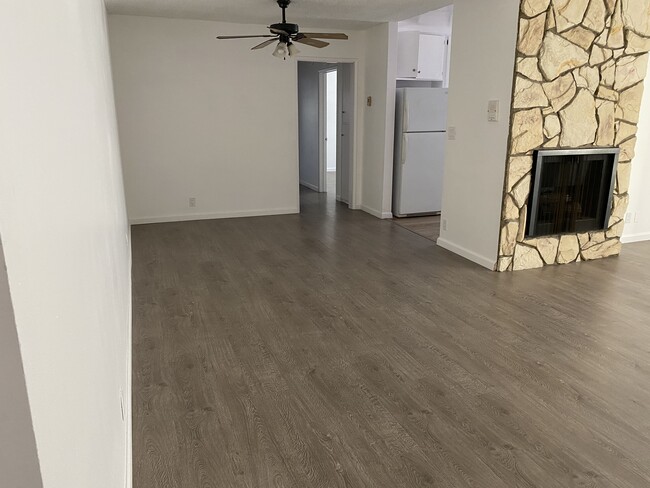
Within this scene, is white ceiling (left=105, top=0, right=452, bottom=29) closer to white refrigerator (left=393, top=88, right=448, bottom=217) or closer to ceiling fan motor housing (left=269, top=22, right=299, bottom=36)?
ceiling fan motor housing (left=269, top=22, right=299, bottom=36)

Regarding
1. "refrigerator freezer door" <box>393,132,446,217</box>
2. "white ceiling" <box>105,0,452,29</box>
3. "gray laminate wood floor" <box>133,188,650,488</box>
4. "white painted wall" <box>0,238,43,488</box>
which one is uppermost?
"white ceiling" <box>105,0,452,29</box>

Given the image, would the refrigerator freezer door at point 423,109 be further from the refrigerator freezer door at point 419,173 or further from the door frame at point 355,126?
the door frame at point 355,126

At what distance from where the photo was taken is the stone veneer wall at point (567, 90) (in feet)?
13.1

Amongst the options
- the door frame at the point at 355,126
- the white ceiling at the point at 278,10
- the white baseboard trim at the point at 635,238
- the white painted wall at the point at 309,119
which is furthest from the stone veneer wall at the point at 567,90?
the white painted wall at the point at 309,119

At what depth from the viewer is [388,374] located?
2.67 meters

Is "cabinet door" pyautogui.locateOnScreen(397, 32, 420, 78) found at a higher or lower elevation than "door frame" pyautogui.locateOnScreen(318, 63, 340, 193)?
higher

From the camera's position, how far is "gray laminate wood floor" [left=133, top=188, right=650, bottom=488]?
1999 millimetres

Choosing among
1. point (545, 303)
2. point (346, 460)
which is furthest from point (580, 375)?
point (346, 460)

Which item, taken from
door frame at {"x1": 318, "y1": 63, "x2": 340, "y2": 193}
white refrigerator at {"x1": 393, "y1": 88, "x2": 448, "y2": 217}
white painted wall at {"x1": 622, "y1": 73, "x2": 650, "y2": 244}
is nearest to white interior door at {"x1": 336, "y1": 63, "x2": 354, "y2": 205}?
door frame at {"x1": 318, "y1": 63, "x2": 340, "y2": 193}

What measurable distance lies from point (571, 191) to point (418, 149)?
217cm

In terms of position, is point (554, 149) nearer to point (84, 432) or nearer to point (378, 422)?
point (378, 422)

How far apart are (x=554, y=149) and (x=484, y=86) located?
80cm

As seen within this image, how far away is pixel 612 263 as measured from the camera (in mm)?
4664

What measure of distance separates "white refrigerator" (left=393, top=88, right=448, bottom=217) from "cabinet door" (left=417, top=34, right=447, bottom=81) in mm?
667
